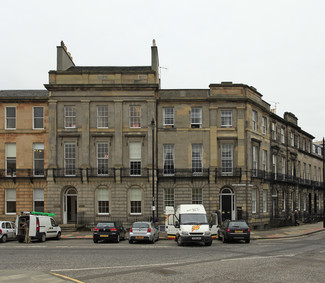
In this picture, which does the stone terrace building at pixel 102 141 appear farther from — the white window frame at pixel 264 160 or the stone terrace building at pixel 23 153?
the white window frame at pixel 264 160

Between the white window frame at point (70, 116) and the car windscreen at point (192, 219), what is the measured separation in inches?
639

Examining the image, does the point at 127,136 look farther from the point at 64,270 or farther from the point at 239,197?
the point at 64,270

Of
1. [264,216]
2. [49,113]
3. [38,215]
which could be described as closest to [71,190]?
[49,113]

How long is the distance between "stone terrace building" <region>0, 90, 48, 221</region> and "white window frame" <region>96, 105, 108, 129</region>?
15.3ft

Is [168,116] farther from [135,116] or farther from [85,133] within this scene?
[85,133]

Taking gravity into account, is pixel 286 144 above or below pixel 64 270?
above

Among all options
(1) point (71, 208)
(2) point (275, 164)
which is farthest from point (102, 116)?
(2) point (275, 164)

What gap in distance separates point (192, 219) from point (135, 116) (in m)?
15.0

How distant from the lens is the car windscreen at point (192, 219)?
25.9m

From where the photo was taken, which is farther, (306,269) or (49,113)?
(49,113)

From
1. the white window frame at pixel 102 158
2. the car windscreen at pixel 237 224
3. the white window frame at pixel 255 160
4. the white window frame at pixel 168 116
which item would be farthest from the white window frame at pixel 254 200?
the white window frame at pixel 102 158

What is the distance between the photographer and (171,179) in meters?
38.9

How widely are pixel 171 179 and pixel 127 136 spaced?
5332 mm

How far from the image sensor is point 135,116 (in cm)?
3897
